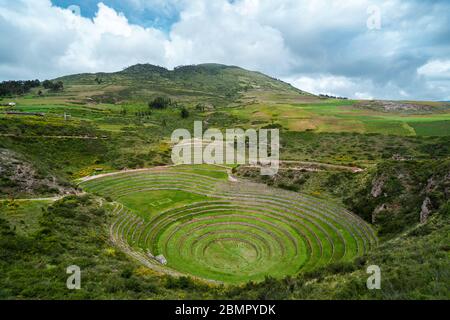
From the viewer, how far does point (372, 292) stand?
1384cm

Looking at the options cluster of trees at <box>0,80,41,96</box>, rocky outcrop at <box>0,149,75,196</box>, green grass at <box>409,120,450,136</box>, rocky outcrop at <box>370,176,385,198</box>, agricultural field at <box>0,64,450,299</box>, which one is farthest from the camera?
cluster of trees at <box>0,80,41,96</box>

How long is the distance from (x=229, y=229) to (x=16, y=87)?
534 ft

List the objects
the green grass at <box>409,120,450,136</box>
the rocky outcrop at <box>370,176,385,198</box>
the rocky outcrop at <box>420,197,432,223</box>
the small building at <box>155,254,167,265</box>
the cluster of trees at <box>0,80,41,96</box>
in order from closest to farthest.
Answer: the small building at <box>155,254,167,265</box> → the rocky outcrop at <box>420,197,432,223</box> → the rocky outcrop at <box>370,176,385,198</box> → the green grass at <box>409,120,450,136</box> → the cluster of trees at <box>0,80,41,96</box>

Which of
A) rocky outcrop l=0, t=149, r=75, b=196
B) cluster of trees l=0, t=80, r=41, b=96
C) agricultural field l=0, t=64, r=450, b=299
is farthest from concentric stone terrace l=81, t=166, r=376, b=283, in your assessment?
cluster of trees l=0, t=80, r=41, b=96

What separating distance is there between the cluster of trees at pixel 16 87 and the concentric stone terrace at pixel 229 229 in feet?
419

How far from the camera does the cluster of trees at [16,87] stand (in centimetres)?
13888

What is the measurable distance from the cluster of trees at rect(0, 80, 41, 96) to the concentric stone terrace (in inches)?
5031

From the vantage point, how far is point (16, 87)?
492 feet

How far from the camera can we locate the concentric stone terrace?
94.5ft

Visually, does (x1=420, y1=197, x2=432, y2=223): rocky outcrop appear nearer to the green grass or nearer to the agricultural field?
the agricultural field

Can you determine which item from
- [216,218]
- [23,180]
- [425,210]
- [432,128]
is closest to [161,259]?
[216,218]

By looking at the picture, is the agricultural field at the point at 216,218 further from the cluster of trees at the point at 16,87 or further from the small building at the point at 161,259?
the cluster of trees at the point at 16,87
